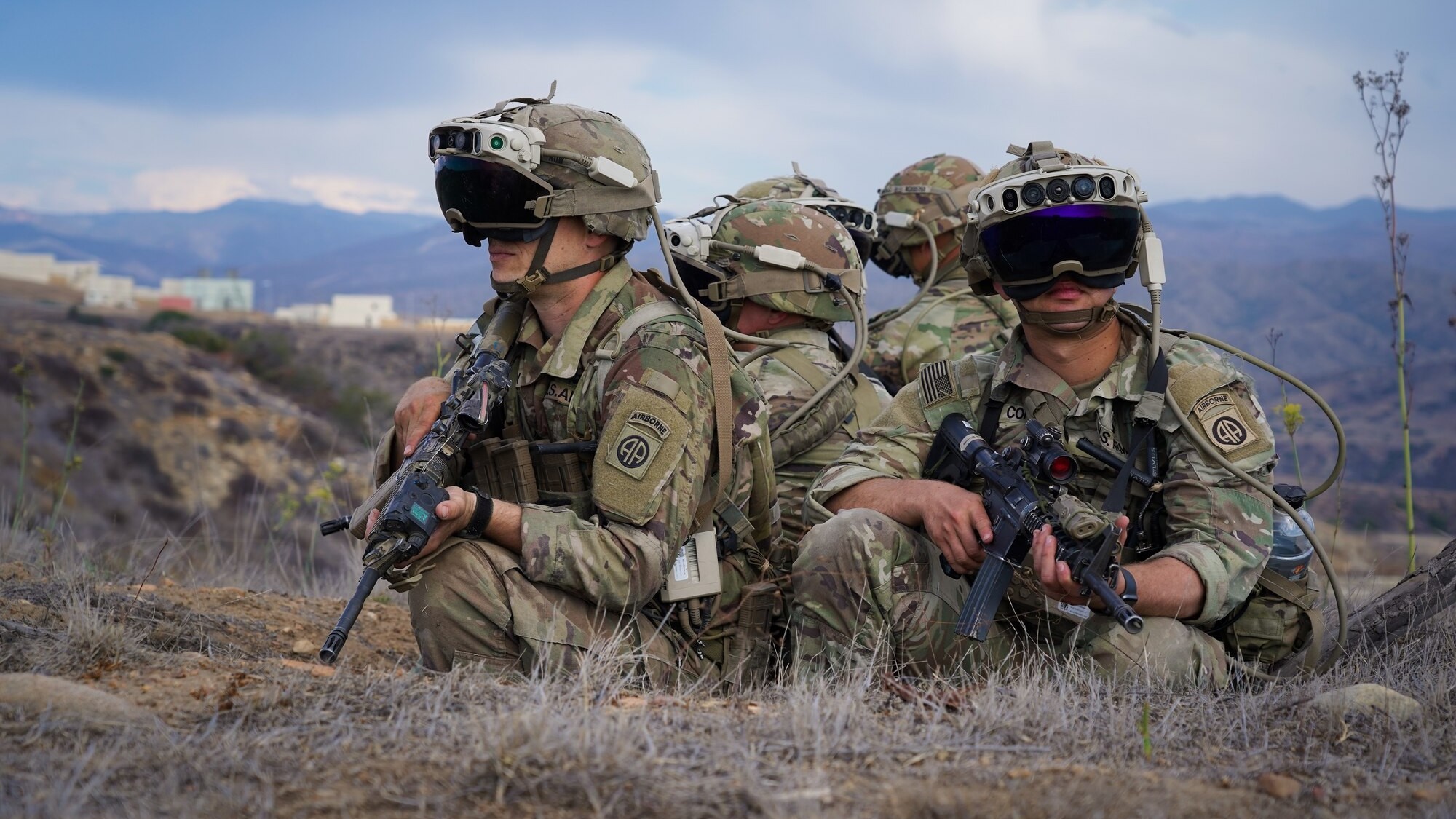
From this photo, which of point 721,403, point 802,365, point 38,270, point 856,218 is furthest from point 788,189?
point 38,270

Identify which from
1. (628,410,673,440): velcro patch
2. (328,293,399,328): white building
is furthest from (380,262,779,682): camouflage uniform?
(328,293,399,328): white building

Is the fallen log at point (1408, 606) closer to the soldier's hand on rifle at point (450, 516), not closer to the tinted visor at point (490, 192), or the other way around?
the soldier's hand on rifle at point (450, 516)

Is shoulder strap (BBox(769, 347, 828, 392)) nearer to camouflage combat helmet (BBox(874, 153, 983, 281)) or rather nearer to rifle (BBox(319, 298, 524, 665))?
rifle (BBox(319, 298, 524, 665))

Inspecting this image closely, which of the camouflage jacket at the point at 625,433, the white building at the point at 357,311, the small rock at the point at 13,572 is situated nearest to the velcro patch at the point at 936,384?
the camouflage jacket at the point at 625,433

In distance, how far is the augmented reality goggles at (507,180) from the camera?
12.8 ft

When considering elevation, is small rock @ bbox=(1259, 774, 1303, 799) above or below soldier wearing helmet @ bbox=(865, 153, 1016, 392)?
below

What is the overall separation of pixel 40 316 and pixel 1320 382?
47.6 m

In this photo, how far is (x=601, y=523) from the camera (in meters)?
3.80

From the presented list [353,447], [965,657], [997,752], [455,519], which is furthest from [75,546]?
[353,447]

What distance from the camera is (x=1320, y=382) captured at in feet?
160

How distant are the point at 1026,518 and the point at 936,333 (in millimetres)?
3333

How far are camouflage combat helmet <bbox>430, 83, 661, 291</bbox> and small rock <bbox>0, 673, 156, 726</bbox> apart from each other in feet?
5.73

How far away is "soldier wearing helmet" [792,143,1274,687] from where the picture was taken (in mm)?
3670

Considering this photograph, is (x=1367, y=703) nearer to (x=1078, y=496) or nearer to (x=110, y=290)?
(x=1078, y=496)
